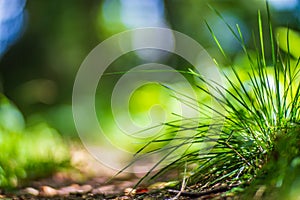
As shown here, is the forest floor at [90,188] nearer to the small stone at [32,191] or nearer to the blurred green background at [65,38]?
the small stone at [32,191]

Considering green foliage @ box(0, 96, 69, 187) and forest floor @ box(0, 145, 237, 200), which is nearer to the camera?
forest floor @ box(0, 145, 237, 200)

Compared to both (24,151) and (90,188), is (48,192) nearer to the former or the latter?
(90,188)

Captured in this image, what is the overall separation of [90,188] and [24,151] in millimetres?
638

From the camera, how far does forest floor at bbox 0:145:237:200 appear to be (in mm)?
1181

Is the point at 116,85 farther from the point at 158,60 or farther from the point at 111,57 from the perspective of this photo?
the point at 158,60

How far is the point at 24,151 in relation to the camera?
2393 mm

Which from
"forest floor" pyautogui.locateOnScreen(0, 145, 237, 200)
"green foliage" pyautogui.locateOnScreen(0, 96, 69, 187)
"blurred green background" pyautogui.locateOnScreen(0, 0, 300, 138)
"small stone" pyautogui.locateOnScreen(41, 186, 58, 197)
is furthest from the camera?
"blurred green background" pyautogui.locateOnScreen(0, 0, 300, 138)

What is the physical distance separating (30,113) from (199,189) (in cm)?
404

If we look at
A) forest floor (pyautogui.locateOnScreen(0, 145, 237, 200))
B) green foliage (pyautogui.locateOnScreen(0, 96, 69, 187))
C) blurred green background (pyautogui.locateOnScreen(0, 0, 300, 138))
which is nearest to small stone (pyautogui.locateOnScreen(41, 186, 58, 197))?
forest floor (pyautogui.locateOnScreen(0, 145, 237, 200))

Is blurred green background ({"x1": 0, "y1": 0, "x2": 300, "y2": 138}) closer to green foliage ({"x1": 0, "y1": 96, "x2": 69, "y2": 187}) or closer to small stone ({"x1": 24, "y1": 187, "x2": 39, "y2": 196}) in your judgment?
green foliage ({"x1": 0, "y1": 96, "x2": 69, "y2": 187})

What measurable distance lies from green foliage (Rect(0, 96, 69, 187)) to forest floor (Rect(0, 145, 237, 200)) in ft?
0.20

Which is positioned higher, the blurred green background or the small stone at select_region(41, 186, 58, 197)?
the blurred green background

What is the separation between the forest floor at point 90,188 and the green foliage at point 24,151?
6cm

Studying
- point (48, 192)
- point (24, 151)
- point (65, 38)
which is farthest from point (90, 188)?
point (65, 38)
